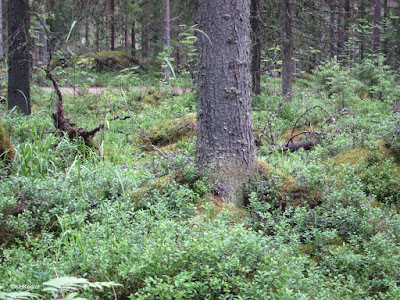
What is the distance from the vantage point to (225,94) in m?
4.36

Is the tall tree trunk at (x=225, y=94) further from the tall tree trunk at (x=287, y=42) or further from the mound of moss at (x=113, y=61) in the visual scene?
the mound of moss at (x=113, y=61)

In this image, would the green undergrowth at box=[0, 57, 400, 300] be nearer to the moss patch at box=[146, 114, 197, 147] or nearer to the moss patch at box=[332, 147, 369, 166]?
the moss patch at box=[332, 147, 369, 166]

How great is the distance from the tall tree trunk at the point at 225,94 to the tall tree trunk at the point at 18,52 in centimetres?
749

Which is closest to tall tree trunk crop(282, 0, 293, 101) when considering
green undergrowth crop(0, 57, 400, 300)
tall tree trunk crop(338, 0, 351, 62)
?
tall tree trunk crop(338, 0, 351, 62)

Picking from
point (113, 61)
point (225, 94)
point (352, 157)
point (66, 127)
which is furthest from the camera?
point (113, 61)

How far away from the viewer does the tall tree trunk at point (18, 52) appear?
401 inches

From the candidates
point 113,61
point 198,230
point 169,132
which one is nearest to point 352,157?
point 198,230

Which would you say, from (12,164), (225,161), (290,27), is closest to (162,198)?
(225,161)

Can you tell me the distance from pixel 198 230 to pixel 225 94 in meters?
1.80

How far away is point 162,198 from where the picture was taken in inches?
157

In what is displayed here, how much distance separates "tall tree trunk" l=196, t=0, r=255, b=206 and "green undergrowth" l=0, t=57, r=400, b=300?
9.2 inches

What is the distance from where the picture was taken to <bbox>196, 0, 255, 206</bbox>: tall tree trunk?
4.36 metres

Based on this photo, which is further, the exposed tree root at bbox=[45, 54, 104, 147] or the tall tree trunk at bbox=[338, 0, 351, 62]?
the tall tree trunk at bbox=[338, 0, 351, 62]

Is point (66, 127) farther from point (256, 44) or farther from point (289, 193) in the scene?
point (256, 44)
